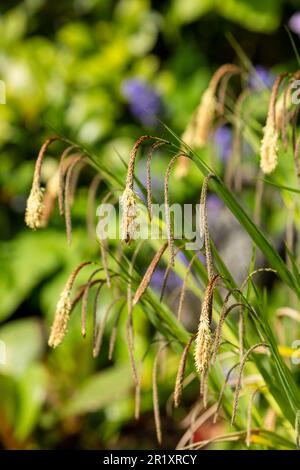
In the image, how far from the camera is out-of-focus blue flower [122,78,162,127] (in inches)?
126

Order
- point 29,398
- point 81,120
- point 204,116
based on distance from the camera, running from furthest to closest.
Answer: point 81,120
point 29,398
point 204,116

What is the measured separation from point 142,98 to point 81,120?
343 millimetres

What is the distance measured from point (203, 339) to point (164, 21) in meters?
3.08

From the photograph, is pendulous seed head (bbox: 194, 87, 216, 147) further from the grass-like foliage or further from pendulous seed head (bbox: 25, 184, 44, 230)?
pendulous seed head (bbox: 25, 184, 44, 230)

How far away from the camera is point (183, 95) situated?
11.5ft

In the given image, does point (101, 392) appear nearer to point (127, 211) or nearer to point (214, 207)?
point (214, 207)

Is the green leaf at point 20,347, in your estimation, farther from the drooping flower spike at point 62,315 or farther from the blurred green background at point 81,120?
the drooping flower spike at point 62,315

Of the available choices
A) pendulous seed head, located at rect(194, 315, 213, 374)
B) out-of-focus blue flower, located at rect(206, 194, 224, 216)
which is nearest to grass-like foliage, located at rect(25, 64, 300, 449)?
pendulous seed head, located at rect(194, 315, 213, 374)

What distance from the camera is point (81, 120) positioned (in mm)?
3408

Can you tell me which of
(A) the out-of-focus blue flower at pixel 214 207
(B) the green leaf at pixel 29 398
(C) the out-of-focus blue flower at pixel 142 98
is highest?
(C) the out-of-focus blue flower at pixel 142 98

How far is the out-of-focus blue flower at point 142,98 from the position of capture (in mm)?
3201

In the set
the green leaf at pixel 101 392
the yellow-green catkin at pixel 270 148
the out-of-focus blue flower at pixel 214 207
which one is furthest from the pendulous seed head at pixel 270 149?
the out-of-focus blue flower at pixel 214 207

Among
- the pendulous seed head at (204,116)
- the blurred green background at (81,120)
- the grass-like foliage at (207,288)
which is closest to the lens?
the grass-like foliage at (207,288)

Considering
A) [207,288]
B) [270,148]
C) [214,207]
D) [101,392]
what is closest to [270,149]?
[270,148]
